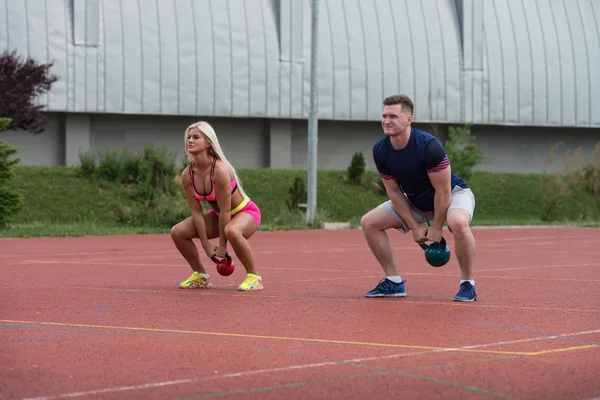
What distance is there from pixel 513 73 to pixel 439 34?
356cm

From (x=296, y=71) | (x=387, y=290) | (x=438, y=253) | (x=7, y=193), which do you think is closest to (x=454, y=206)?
(x=438, y=253)

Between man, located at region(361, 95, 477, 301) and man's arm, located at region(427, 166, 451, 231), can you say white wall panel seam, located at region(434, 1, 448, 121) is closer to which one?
man, located at region(361, 95, 477, 301)

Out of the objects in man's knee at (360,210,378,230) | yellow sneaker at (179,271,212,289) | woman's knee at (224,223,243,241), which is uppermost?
man's knee at (360,210,378,230)

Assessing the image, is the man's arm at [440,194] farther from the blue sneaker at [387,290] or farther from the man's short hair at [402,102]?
the blue sneaker at [387,290]

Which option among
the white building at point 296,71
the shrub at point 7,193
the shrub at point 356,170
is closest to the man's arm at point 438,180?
the shrub at point 7,193

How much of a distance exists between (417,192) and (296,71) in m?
29.4

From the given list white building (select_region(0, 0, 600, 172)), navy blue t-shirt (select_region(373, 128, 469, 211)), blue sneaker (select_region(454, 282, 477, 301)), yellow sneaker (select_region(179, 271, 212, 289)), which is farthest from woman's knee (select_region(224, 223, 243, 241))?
white building (select_region(0, 0, 600, 172))

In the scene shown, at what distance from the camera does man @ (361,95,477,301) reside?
877cm

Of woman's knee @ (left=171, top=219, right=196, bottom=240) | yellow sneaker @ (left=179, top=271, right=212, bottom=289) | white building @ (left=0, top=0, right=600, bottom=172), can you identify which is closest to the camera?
woman's knee @ (left=171, top=219, right=196, bottom=240)

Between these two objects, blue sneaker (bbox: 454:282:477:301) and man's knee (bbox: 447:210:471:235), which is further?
blue sneaker (bbox: 454:282:477:301)

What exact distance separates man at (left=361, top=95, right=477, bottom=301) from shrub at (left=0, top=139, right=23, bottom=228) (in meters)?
14.5

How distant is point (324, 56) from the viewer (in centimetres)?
3819

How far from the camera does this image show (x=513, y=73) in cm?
4116

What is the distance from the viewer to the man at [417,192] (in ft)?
28.8
